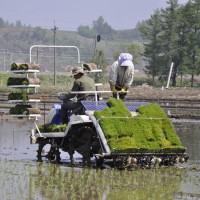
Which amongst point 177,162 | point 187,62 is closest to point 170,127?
point 177,162

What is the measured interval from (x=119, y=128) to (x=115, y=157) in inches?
28.8

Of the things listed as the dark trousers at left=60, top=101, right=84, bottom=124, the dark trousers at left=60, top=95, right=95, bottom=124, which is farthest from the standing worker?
the dark trousers at left=60, top=101, right=84, bottom=124

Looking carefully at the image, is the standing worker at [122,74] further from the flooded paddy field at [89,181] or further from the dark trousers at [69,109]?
the flooded paddy field at [89,181]

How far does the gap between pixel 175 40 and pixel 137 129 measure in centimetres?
9082

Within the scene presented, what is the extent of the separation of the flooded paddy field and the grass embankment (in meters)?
0.43

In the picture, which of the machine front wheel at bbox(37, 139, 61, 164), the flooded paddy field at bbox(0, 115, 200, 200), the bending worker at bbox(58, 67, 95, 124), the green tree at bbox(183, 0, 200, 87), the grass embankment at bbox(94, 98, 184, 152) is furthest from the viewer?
the green tree at bbox(183, 0, 200, 87)

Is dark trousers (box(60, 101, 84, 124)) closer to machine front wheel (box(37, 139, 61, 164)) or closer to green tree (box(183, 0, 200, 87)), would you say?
machine front wheel (box(37, 139, 61, 164))

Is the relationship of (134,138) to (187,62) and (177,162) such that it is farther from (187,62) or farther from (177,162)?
(187,62)

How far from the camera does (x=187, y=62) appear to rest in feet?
347

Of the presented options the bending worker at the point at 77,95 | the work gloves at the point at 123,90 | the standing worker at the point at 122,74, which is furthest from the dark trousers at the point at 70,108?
the standing worker at the point at 122,74

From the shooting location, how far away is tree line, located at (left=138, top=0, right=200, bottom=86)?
10444 centimetres

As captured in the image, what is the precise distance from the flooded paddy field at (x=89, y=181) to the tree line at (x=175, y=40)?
85.1 m

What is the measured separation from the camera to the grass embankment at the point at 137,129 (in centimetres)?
1719

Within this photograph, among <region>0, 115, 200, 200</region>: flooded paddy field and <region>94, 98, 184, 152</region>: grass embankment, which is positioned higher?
<region>94, 98, 184, 152</region>: grass embankment
